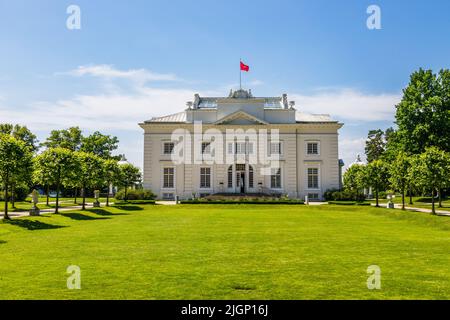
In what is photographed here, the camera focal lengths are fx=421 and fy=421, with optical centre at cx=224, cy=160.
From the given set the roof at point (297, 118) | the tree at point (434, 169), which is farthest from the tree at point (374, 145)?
the tree at point (434, 169)

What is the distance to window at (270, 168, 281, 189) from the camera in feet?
176

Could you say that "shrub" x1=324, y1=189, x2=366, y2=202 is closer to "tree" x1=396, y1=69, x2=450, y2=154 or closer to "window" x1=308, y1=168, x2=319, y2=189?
"window" x1=308, y1=168, x2=319, y2=189

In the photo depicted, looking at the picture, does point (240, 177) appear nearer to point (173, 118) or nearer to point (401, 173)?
point (173, 118)

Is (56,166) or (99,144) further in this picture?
(99,144)

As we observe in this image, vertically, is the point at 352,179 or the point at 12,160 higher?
the point at 12,160

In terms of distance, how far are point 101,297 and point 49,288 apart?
140 cm

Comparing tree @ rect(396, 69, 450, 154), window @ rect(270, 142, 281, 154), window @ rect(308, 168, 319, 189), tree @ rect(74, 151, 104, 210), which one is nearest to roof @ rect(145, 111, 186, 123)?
window @ rect(270, 142, 281, 154)

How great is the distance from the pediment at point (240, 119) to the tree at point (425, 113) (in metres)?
16.5

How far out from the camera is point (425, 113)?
46.9 meters

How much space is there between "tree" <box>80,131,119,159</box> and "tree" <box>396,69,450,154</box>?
165 ft

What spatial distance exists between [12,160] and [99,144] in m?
54.3

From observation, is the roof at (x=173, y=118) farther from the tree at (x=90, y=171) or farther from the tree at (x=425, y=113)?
the tree at (x=425, y=113)

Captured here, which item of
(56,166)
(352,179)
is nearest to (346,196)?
(352,179)

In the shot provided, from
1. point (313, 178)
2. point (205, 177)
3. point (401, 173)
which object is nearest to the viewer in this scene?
point (401, 173)
